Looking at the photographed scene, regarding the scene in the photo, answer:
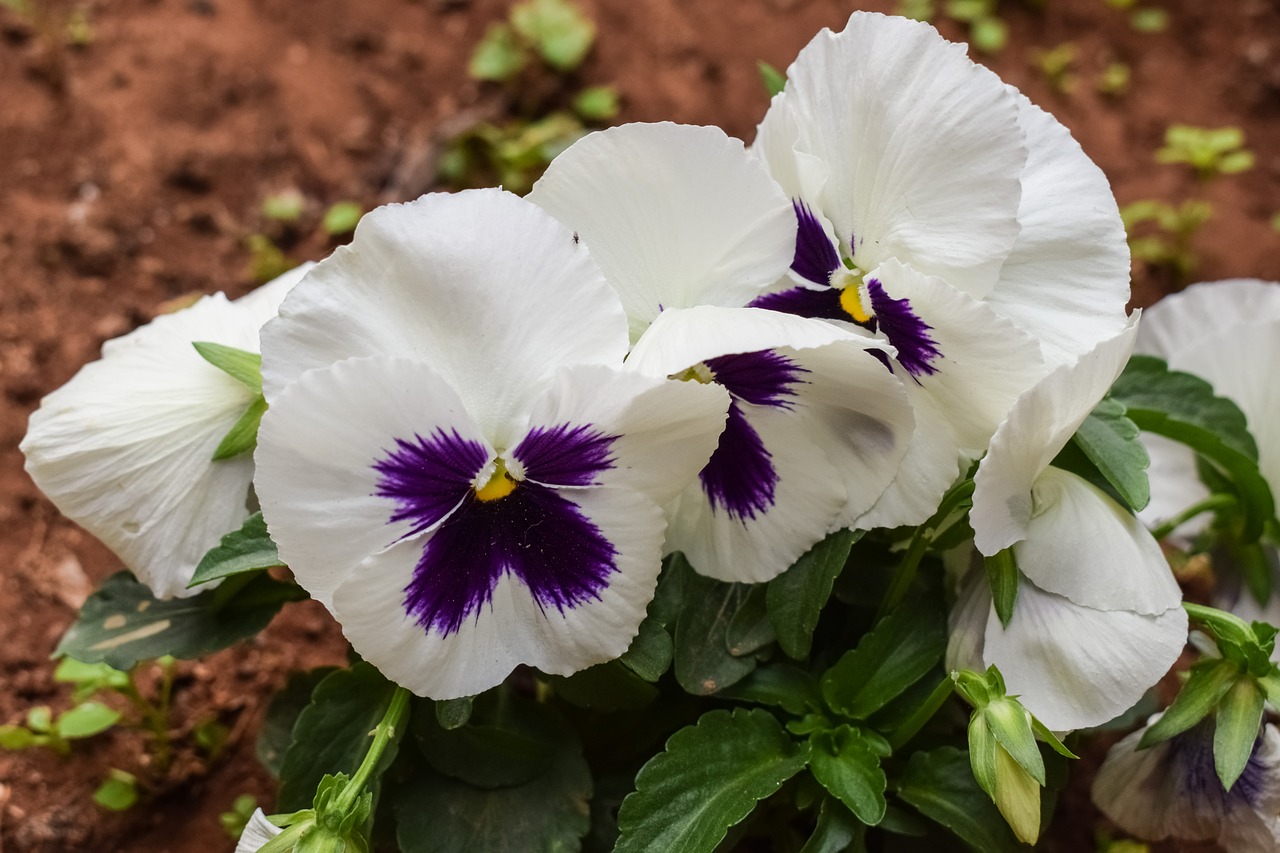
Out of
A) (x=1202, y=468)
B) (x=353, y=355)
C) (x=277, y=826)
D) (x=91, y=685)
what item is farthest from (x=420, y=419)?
(x=1202, y=468)

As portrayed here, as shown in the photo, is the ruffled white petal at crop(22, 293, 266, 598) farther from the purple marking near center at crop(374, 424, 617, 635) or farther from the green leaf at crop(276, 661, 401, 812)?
the purple marking near center at crop(374, 424, 617, 635)

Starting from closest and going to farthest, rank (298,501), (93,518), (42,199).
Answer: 1. (298,501)
2. (93,518)
3. (42,199)

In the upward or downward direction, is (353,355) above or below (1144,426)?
above

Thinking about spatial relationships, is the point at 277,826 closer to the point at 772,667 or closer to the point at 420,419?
the point at 420,419

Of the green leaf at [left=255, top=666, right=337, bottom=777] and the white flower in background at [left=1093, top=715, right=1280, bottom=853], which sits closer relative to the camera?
the white flower in background at [left=1093, top=715, right=1280, bottom=853]

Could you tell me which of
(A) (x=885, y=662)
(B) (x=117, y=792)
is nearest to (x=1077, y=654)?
(A) (x=885, y=662)

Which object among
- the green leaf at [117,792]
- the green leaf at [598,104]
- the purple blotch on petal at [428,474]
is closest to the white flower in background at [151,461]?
the purple blotch on petal at [428,474]

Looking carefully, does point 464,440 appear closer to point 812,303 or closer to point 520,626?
point 520,626

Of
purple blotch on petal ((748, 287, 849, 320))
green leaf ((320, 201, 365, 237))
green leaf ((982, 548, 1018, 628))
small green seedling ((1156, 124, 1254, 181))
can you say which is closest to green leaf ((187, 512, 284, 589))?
purple blotch on petal ((748, 287, 849, 320))
